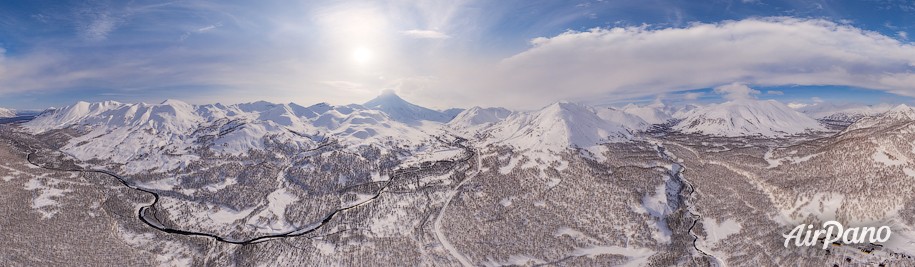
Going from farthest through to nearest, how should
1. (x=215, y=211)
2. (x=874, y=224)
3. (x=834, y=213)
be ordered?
(x=215, y=211) → (x=834, y=213) → (x=874, y=224)

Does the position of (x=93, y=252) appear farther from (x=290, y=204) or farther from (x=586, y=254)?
(x=586, y=254)

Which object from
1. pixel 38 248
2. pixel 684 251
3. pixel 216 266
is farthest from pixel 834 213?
pixel 38 248

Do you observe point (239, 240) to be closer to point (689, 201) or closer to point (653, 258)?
point (653, 258)

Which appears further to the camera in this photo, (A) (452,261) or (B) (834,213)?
(A) (452,261)

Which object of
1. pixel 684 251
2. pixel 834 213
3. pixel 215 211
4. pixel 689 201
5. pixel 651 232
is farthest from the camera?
pixel 215 211

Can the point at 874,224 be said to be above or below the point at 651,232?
above

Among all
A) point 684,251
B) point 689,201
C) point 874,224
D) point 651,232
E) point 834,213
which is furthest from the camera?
point 689,201

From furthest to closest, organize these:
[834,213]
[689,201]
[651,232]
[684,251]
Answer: [689,201] → [651,232] → [684,251] → [834,213]

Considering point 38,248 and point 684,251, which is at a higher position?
point 38,248

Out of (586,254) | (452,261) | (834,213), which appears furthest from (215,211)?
(834,213)

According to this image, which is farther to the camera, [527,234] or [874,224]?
[527,234]
